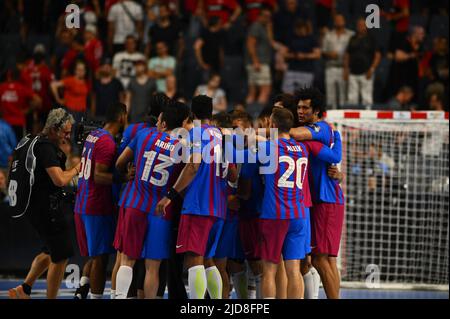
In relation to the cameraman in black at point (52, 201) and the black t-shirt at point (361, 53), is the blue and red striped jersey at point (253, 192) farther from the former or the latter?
the black t-shirt at point (361, 53)

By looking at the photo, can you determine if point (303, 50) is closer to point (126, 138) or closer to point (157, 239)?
point (126, 138)

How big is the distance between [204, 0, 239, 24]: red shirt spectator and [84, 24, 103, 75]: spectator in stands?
2.25m

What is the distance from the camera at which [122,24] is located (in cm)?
1917

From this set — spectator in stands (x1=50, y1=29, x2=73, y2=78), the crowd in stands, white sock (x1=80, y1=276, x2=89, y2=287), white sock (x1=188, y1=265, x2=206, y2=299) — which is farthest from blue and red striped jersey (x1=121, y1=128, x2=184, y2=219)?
spectator in stands (x1=50, y1=29, x2=73, y2=78)

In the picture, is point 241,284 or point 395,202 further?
point 395,202

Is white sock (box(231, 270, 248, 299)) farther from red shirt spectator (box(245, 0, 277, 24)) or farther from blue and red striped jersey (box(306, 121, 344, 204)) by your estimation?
red shirt spectator (box(245, 0, 277, 24))

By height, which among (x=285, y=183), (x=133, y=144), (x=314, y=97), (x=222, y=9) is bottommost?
(x=285, y=183)

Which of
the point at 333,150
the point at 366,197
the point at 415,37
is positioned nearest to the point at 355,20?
the point at 415,37

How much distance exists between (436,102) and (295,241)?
6571 millimetres

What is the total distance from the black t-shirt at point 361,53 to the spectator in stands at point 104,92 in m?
3.99

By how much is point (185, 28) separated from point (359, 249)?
23.1ft

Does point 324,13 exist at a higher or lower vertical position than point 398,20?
higher

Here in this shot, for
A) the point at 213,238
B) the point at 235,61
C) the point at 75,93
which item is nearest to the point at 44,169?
the point at 213,238

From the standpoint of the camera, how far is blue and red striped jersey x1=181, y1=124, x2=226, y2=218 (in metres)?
10.1
